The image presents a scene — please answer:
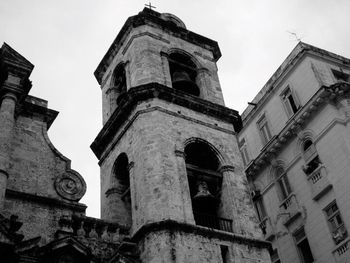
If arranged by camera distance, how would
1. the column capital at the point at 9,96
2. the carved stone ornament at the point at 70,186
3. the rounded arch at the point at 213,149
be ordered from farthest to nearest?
the rounded arch at the point at 213,149
the column capital at the point at 9,96
the carved stone ornament at the point at 70,186

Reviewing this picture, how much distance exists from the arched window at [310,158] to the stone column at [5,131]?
11.2 meters

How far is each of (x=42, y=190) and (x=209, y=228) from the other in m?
4.83

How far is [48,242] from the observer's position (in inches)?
587

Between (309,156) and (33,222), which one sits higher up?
(309,156)

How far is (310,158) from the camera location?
22156 millimetres

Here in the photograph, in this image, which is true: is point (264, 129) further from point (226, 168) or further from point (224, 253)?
point (224, 253)

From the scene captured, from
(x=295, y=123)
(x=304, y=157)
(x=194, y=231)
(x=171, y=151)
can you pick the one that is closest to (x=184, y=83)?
(x=171, y=151)

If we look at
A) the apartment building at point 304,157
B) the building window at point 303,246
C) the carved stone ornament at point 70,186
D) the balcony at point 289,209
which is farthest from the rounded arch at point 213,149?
the building window at point 303,246

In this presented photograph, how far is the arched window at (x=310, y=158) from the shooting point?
21841 mm

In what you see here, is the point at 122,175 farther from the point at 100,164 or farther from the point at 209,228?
the point at 209,228

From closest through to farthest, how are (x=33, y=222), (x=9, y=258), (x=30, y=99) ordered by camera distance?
1. (x=9, y=258)
2. (x=33, y=222)
3. (x=30, y=99)

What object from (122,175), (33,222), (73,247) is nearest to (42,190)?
(33,222)

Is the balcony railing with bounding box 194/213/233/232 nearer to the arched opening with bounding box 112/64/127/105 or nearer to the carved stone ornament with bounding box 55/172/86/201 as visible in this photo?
the carved stone ornament with bounding box 55/172/86/201

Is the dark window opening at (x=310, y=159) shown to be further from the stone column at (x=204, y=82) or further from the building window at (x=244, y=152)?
the stone column at (x=204, y=82)
